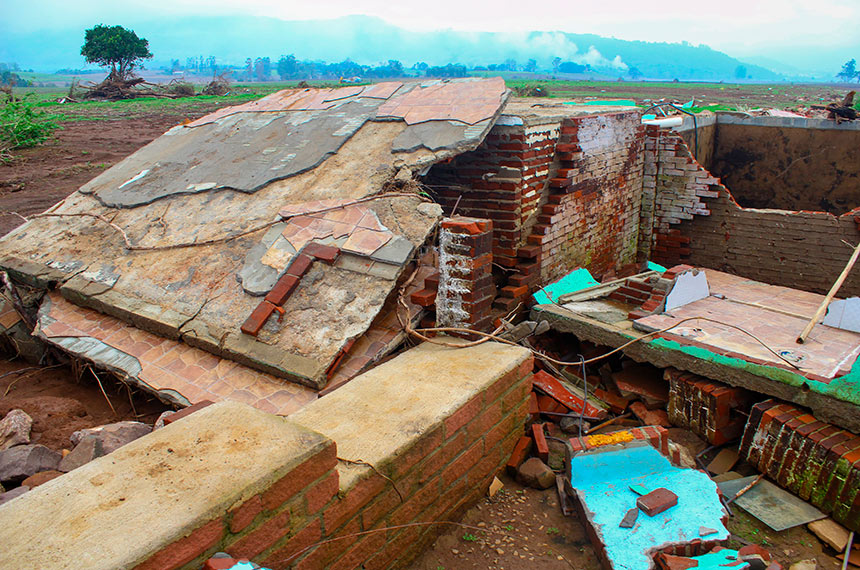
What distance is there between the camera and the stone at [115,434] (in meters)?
3.12

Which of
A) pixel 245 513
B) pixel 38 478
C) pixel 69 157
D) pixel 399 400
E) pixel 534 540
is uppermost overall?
pixel 69 157

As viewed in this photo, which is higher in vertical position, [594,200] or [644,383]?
[594,200]

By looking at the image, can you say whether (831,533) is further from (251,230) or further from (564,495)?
(251,230)

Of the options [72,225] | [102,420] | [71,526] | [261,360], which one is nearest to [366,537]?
[71,526]

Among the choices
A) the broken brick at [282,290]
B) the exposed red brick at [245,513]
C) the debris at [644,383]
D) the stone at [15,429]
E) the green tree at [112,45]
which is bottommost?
the debris at [644,383]

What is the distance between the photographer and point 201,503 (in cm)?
183

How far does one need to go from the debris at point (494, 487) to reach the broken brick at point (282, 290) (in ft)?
6.58

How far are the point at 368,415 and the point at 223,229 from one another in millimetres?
3003

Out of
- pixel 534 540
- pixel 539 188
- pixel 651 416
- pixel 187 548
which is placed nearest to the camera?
pixel 187 548

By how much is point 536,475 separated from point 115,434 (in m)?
2.55

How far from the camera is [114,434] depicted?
321cm

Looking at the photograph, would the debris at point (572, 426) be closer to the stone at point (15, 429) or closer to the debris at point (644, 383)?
the debris at point (644, 383)

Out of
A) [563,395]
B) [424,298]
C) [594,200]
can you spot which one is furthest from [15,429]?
[594,200]

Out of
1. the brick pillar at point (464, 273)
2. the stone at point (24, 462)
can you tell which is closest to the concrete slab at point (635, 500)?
the brick pillar at point (464, 273)
